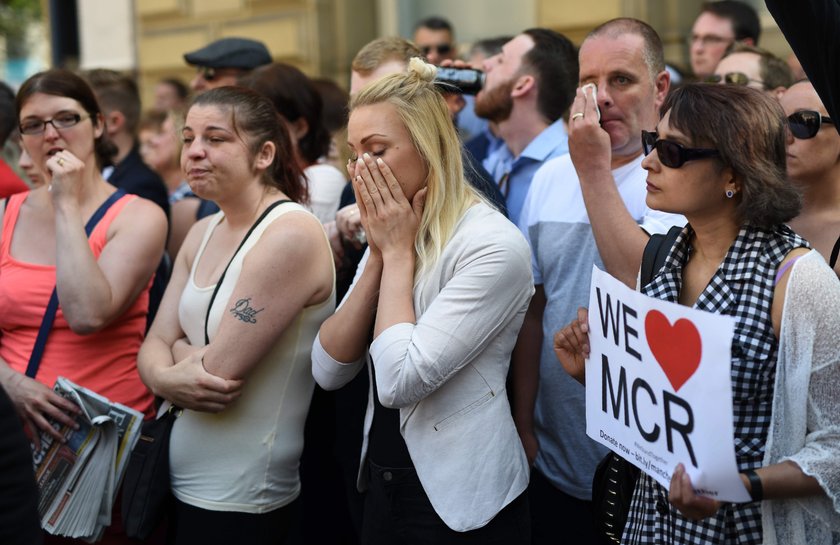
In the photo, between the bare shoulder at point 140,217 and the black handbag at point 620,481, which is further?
the bare shoulder at point 140,217

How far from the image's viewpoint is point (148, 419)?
3.47 metres

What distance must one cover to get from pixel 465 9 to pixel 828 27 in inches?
274

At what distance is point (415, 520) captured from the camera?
8.32 ft

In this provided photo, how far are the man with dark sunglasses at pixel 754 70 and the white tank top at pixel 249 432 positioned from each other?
87.2 inches

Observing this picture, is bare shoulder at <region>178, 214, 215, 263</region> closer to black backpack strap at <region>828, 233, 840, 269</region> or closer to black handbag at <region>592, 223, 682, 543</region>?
black handbag at <region>592, 223, 682, 543</region>

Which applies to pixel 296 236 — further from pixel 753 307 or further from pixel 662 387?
pixel 753 307

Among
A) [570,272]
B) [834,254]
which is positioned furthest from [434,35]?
[834,254]

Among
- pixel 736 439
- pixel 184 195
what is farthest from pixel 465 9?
pixel 736 439

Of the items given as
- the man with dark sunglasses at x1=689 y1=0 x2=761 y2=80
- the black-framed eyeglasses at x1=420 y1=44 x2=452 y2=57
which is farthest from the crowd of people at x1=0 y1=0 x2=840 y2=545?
the black-framed eyeglasses at x1=420 y1=44 x2=452 y2=57

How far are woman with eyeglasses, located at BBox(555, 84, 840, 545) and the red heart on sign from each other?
0.40ft

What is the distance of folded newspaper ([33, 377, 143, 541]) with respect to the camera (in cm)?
313

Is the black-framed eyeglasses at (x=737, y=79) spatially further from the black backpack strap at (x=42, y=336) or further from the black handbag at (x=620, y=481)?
the black backpack strap at (x=42, y=336)

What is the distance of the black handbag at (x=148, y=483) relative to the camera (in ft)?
9.92

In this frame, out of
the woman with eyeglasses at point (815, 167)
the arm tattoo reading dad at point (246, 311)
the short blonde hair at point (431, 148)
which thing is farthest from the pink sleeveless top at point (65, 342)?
the woman with eyeglasses at point (815, 167)
